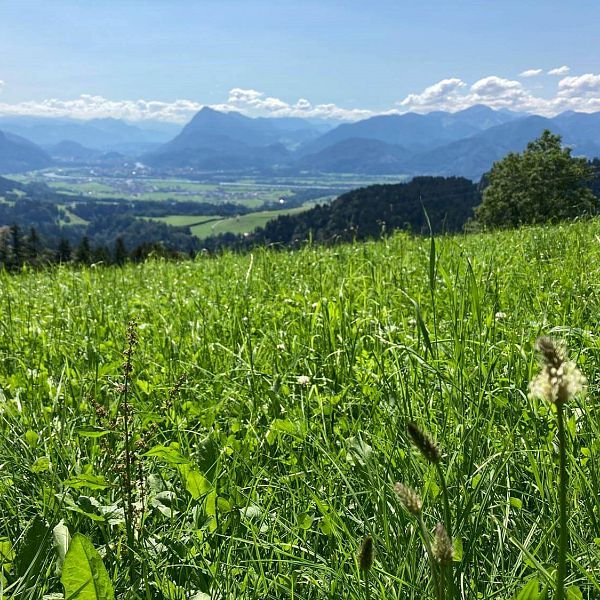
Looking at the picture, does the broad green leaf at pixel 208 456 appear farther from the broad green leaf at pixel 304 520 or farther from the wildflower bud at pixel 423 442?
the wildflower bud at pixel 423 442

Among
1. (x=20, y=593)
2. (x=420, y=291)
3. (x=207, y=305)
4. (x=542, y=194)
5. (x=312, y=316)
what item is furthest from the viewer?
(x=542, y=194)

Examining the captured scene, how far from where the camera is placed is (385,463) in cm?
212

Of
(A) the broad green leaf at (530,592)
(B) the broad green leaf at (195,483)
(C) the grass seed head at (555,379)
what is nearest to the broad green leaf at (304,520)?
(B) the broad green leaf at (195,483)

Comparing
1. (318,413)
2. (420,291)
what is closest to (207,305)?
(420,291)

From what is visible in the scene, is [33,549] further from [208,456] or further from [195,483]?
[208,456]

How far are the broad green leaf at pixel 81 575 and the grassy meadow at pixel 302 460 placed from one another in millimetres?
123

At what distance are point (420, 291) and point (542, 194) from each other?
6629 cm

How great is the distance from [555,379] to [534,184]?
232ft

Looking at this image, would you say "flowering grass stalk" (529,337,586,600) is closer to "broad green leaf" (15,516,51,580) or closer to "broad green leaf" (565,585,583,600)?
"broad green leaf" (565,585,583,600)

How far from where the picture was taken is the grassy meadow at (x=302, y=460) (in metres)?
1.71

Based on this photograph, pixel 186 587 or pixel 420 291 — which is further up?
pixel 420 291

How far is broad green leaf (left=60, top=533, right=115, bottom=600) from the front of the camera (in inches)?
58.6

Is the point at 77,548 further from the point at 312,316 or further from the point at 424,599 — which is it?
the point at 312,316

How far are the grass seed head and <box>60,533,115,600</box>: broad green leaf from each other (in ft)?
4.34
